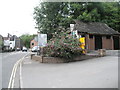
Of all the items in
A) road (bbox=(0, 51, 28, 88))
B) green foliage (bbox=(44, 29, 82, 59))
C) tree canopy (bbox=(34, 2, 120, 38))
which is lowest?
road (bbox=(0, 51, 28, 88))

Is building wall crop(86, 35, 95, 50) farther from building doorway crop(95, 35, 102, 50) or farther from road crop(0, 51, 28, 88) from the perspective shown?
road crop(0, 51, 28, 88)

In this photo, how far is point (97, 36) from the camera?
871 inches

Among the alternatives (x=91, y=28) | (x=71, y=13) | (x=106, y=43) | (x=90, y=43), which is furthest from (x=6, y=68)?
(x=71, y=13)

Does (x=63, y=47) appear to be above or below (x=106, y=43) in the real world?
below

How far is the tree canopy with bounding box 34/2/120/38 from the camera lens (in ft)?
87.9

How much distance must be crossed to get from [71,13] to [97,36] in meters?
9.13

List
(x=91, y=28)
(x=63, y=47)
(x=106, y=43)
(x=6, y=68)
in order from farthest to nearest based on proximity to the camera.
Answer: (x=106, y=43)
(x=91, y=28)
(x=63, y=47)
(x=6, y=68)

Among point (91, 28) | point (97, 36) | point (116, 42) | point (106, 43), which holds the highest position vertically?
point (91, 28)

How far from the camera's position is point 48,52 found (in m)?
13.8

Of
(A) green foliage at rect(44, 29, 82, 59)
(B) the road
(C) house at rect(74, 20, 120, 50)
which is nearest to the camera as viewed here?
(B) the road

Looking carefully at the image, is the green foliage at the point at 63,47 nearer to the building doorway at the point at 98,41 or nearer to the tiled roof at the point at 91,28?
the tiled roof at the point at 91,28

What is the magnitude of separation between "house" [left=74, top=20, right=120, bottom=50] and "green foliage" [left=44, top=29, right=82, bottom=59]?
622 centimetres

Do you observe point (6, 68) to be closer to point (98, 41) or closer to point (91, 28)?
point (91, 28)

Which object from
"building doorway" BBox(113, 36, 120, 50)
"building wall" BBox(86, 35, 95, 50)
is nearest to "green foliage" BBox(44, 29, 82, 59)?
"building wall" BBox(86, 35, 95, 50)
